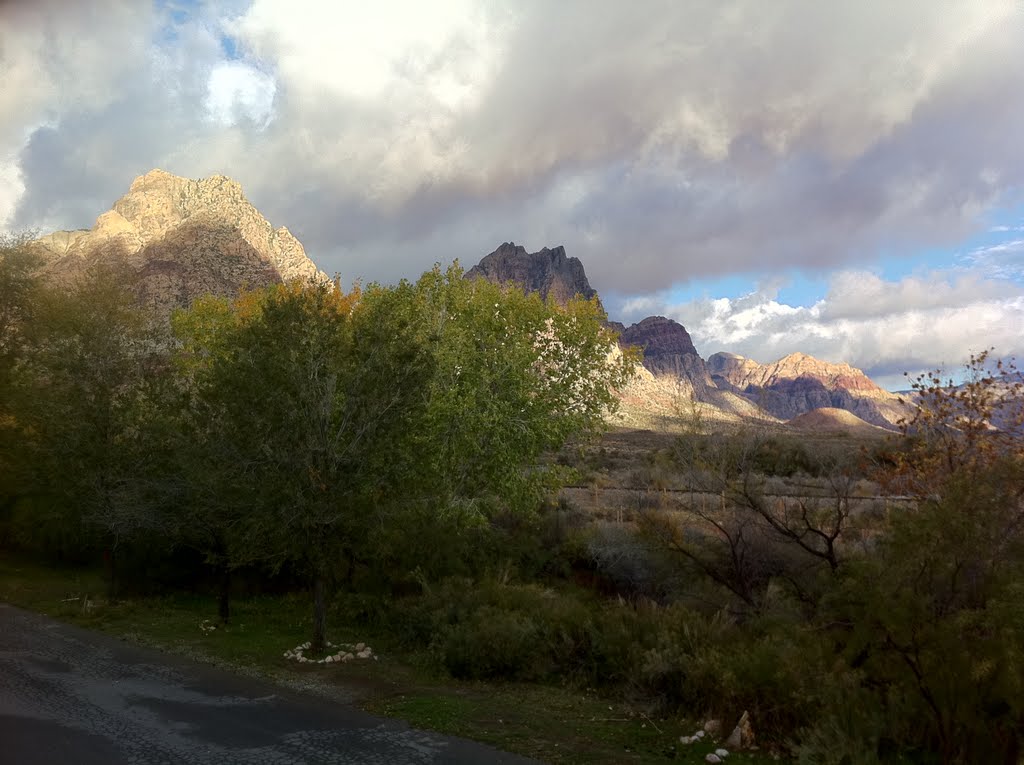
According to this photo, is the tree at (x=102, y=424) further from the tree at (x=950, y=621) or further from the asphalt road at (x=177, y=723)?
the tree at (x=950, y=621)

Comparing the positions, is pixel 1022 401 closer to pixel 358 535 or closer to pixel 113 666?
pixel 358 535

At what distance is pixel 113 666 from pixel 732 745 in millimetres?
13191

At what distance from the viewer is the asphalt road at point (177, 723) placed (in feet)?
33.4

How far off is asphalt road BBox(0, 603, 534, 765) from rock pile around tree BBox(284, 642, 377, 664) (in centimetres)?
171

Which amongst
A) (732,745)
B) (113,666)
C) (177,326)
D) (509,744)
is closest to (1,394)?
(177,326)

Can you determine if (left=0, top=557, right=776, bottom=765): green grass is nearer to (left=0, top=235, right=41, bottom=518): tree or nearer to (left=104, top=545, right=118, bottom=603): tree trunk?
(left=104, top=545, right=118, bottom=603): tree trunk

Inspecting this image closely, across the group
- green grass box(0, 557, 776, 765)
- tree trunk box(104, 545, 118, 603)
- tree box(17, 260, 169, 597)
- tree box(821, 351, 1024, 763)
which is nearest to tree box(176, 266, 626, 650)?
green grass box(0, 557, 776, 765)

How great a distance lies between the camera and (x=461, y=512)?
22828 millimetres

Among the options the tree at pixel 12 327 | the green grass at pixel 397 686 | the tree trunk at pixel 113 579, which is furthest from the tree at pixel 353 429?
the tree at pixel 12 327

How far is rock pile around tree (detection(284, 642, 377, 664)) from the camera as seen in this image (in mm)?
16094

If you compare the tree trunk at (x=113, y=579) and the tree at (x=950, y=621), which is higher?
the tree at (x=950, y=621)

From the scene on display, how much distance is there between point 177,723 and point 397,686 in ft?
13.9

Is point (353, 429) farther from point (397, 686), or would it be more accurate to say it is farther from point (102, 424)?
point (102, 424)

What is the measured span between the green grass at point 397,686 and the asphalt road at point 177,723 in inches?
26.9
